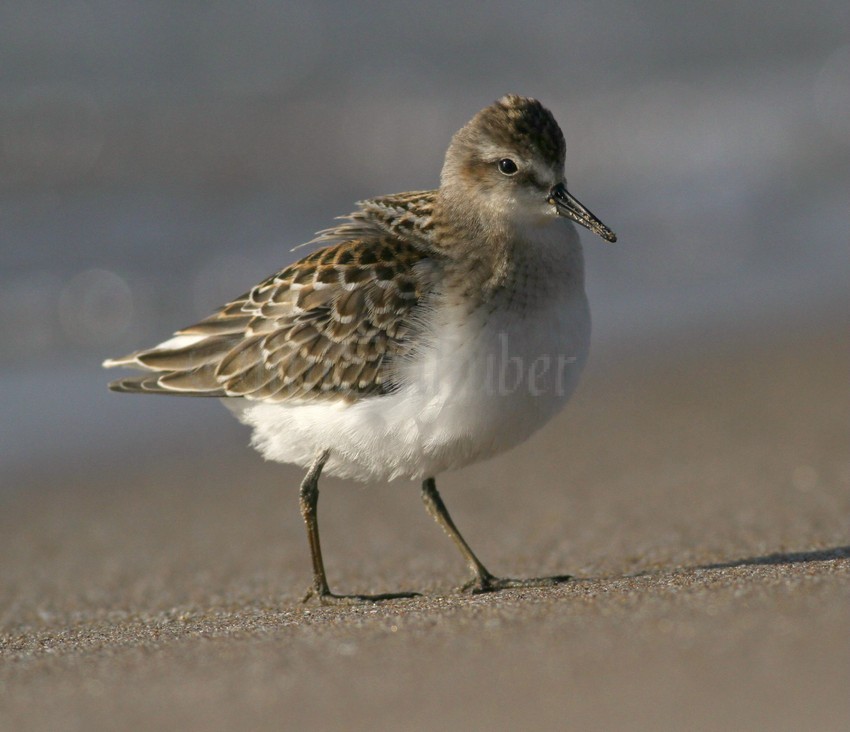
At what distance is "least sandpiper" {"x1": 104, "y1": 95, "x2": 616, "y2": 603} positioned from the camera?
596 cm

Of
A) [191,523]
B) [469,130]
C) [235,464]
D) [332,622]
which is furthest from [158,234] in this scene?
[332,622]

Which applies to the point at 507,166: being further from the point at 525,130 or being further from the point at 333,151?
the point at 333,151

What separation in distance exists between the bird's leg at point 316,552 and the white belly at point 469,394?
0.28 m

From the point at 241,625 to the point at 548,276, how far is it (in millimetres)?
2157

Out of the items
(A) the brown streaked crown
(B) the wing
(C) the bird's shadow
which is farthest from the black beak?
(C) the bird's shadow

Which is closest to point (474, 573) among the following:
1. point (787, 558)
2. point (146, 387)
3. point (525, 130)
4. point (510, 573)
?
point (510, 573)

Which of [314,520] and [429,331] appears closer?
[429,331]

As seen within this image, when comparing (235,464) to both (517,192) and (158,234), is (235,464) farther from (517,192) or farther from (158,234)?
(158,234)

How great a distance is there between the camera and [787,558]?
624 centimetres

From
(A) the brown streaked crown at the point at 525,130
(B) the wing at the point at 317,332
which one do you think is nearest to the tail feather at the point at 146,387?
(B) the wing at the point at 317,332

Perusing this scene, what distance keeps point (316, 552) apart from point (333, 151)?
1181 cm

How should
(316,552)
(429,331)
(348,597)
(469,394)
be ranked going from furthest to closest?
1. (316,552)
2. (348,597)
3. (429,331)
4. (469,394)

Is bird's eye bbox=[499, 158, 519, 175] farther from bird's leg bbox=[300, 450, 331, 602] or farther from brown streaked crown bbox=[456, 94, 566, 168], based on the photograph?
bird's leg bbox=[300, 450, 331, 602]

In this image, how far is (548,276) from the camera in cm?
619
